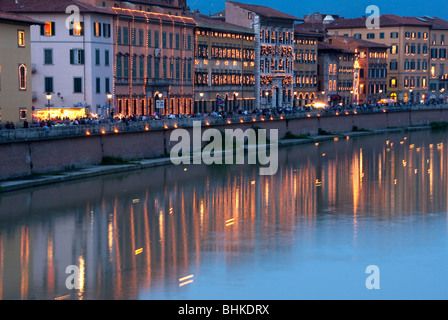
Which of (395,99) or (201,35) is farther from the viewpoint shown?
(395,99)

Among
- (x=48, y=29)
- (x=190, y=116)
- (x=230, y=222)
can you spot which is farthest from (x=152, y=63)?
(x=230, y=222)

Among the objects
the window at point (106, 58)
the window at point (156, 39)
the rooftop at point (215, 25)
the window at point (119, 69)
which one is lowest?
the window at point (119, 69)

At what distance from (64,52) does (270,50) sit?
148 feet

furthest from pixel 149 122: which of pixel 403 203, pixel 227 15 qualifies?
pixel 227 15

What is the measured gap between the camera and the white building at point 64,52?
8606 cm

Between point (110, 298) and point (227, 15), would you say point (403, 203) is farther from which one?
point (227, 15)

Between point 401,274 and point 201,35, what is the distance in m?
72.1

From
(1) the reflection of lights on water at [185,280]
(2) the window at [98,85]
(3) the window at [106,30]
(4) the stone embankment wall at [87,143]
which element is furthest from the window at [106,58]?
Answer: (1) the reflection of lights on water at [185,280]

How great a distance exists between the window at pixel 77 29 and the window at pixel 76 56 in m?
1.34

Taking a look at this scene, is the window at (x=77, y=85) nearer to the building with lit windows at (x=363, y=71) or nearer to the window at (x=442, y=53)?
the building with lit windows at (x=363, y=71)

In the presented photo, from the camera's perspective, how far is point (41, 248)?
44062 mm

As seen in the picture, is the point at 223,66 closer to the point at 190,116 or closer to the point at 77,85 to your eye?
the point at 190,116

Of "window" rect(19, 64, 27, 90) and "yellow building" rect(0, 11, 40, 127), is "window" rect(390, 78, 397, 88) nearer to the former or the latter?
"yellow building" rect(0, 11, 40, 127)

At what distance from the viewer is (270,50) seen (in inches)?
5032
